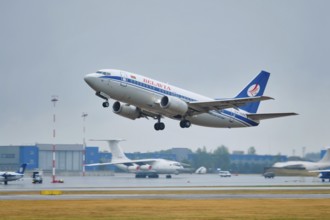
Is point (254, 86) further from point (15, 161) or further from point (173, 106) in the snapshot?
point (15, 161)

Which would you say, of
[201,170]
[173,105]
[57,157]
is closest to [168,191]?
[173,105]

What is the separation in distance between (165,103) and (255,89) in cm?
1960

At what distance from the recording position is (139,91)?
2638 inches

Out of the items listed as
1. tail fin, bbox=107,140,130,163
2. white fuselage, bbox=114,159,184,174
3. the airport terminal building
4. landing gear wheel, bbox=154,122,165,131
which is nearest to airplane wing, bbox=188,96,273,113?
landing gear wheel, bbox=154,122,165,131

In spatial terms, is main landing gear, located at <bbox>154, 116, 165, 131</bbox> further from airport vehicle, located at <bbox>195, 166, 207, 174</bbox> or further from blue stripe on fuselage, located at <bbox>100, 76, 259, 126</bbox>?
airport vehicle, located at <bbox>195, 166, 207, 174</bbox>

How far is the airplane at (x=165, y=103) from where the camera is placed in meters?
65.8

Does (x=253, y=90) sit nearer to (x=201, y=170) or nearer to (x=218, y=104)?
(x=218, y=104)

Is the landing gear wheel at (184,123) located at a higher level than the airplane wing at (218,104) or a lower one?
lower

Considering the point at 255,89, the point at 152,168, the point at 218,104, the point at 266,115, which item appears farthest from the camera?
the point at 152,168

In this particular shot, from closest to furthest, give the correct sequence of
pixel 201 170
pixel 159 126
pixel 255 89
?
1. pixel 159 126
2. pixel 255 89
3. pixel 201 170

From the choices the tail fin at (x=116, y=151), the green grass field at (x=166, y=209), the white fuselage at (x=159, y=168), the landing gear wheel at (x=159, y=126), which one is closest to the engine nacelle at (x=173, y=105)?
the landing gear wheel at (x=159, y=126)

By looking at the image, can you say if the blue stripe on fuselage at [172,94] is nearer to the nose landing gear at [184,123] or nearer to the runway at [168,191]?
the nose landing gear at [184,123]

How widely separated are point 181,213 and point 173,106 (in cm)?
2627

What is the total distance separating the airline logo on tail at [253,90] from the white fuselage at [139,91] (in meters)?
9.89
